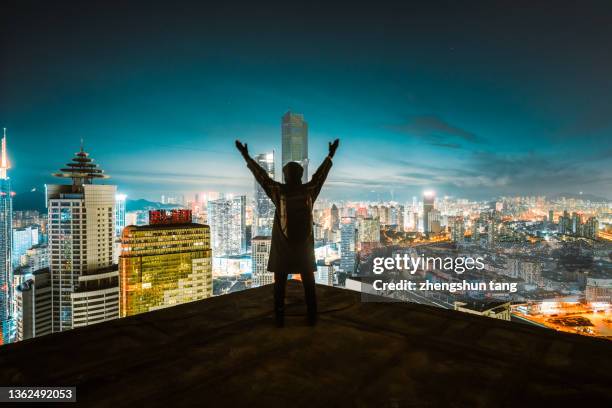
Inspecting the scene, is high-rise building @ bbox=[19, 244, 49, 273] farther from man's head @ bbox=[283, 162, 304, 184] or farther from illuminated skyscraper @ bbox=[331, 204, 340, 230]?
man's head @ bbox=[283, 162, 304, 184]

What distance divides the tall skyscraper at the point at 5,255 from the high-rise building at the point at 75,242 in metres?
7.72

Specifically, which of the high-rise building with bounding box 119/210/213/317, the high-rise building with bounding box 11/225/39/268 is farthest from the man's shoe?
the high-rise building with bounding box 11/225/39/268

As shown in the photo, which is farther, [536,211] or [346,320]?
[536,211]

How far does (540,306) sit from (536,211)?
1376cm

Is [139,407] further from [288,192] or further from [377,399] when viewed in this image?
[288,192]

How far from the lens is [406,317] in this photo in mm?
2908

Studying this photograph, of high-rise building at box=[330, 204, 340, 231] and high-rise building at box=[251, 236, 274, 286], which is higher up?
high-rise building at box=[330, 204, 340, 231]

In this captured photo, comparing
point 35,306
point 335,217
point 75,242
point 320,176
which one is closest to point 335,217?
point 335,217

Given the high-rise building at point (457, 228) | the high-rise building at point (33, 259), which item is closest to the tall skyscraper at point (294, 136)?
the high-rise building at point (457, 228)

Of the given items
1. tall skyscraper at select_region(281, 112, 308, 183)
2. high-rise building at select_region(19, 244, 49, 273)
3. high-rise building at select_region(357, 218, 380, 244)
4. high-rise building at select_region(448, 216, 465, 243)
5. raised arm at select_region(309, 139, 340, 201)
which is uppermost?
tall skyscraper at select_region(281, 112, 308, 183)

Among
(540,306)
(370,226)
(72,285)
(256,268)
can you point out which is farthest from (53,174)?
(540,306)

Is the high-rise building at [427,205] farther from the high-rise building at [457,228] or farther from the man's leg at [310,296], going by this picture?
the man's leg at [310,296]

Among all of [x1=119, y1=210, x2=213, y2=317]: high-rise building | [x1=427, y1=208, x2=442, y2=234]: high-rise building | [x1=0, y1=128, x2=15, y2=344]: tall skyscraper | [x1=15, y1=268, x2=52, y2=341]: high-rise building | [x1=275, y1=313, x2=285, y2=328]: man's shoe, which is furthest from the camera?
[x1=0, y1=128, x2=15, y2=344]: tall skyscraper

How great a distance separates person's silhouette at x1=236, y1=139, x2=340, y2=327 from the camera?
275 cm
